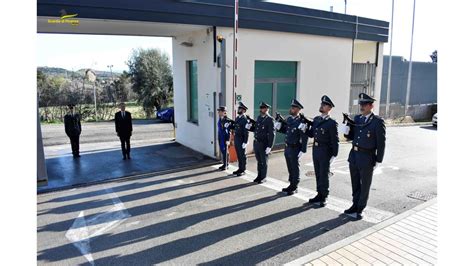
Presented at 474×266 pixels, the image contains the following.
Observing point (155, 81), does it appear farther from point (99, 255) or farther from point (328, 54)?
point (99, 255)

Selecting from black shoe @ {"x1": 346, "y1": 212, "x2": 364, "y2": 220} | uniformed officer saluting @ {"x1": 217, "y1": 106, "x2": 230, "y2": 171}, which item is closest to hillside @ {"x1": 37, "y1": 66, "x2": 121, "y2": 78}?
uniformed officer saluting @ {"x1": 217, "y1": 106, "x2": 230, "y2": 171}

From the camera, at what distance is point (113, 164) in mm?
9781

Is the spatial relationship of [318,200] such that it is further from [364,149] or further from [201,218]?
[201,218]

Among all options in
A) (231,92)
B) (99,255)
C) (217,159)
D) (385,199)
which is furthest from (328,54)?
(99,255)

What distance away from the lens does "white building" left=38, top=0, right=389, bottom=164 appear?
28.1 ft

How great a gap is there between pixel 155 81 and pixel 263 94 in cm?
1921

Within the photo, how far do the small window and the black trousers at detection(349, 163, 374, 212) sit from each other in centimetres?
660

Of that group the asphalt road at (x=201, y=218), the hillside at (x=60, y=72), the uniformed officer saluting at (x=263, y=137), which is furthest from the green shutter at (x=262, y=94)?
the hillside at (x=60, y=72)

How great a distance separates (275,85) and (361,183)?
6.06 metres

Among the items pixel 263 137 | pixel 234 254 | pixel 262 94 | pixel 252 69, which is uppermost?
pixel 252 69

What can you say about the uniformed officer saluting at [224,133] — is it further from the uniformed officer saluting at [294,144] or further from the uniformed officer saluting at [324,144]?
the uniformed officer saluting at [324,144]

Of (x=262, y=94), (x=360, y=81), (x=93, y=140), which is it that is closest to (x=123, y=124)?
(x=262, y=94)

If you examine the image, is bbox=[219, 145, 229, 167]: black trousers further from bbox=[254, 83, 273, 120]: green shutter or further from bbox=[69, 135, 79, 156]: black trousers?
bbox=[69, 135, 79, 156]: black trousers

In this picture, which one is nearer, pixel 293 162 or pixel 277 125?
pixel 293 162
